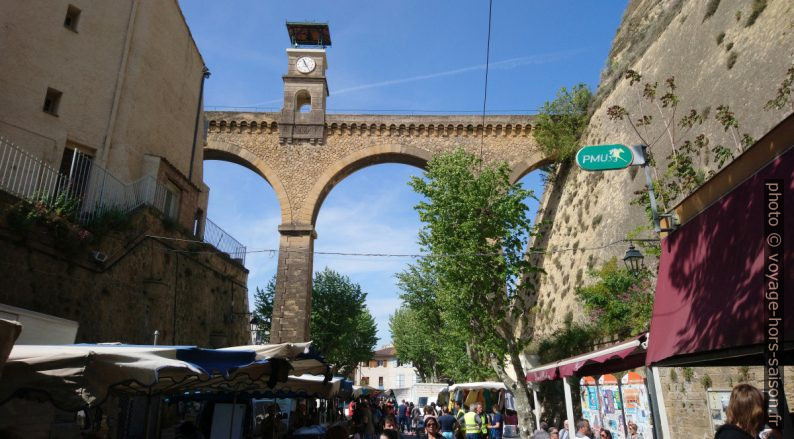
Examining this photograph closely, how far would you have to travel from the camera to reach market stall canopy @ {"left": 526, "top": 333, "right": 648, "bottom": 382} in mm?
6020

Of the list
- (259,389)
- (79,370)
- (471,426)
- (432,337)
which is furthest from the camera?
(432,337)

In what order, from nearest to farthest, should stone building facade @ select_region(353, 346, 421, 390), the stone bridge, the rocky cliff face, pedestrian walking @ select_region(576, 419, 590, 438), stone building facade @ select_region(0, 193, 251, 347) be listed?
pedestrian walking @ select_region(576, 419, 590, 438)
stone building facade @ select_region(0, 193, 251, 347)
the rocky cliff face
the stone bridge
stone building facade @ select_region(353, 346, 421, 390)

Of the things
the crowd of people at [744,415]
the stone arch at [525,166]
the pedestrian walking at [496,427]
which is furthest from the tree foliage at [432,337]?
the crowd of people at [744,415]

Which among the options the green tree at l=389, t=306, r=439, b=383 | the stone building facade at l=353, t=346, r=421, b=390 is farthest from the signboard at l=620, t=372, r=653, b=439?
the stone building facade at l=353, t=346, r=421, b=390

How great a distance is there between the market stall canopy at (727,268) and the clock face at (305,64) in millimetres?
21314

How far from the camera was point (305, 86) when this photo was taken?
74.9ft

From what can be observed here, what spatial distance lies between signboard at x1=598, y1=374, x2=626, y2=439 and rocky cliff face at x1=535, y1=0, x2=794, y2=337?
298 cm

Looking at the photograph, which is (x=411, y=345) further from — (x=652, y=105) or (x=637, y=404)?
(x=637, y=404)

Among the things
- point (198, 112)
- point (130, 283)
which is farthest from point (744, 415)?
point (198, 112)

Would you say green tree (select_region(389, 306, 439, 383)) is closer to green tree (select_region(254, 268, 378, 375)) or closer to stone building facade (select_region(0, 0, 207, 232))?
green tree (select_region(254, 268, 378, 375))

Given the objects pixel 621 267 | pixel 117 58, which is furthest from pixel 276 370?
pixel 621 267

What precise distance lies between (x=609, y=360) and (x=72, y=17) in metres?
11.8

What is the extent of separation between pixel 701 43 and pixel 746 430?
1365 cm

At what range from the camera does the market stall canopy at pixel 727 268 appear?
2.73 m
